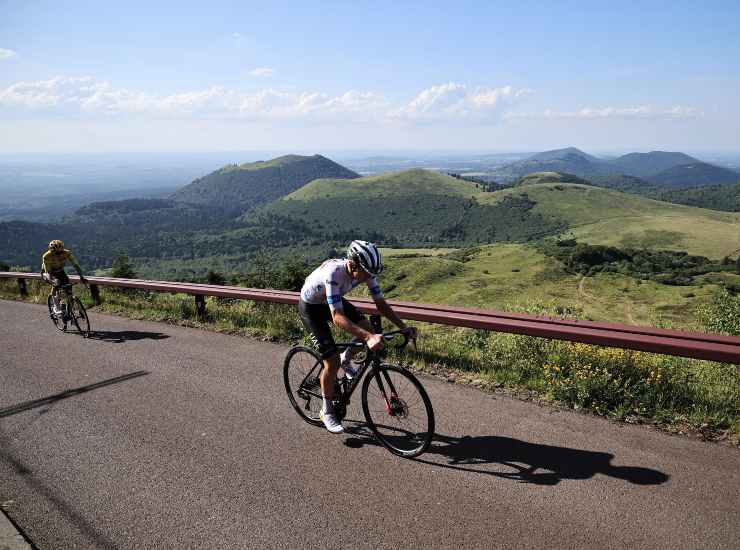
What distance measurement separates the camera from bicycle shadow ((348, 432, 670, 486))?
4.41m

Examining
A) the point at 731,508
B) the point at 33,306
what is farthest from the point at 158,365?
the point at 33,306

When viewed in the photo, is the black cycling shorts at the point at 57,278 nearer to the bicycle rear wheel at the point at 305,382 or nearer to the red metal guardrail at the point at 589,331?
the red metal guardrail at the point at 589,331

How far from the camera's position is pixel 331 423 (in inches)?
213

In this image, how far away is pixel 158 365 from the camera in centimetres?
793

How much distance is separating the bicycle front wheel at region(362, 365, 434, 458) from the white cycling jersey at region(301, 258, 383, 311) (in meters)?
0.80

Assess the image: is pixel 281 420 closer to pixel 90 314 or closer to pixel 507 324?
pixel 507 324

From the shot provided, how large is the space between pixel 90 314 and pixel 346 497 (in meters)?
10.3

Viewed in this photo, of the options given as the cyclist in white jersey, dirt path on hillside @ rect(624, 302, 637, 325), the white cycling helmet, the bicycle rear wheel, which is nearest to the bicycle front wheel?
the cyclist in white jersey

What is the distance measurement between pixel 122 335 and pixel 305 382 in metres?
5.85

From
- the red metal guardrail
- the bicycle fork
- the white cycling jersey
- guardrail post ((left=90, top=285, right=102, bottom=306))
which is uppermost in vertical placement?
the white cycling jersey

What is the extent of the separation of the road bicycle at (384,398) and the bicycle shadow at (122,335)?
4.99 meters

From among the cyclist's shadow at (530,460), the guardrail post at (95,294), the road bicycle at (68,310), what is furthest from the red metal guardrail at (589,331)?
the guardrail post at (95,294)

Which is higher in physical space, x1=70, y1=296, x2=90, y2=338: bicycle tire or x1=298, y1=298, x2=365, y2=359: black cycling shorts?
x1=298, y1=298, x2=365, y2=359: black cycling shorts

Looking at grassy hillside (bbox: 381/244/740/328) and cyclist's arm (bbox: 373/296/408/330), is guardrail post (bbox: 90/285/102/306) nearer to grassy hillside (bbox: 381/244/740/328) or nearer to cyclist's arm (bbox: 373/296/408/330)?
cyclist's arm (bbox: 373/296/408/330)
